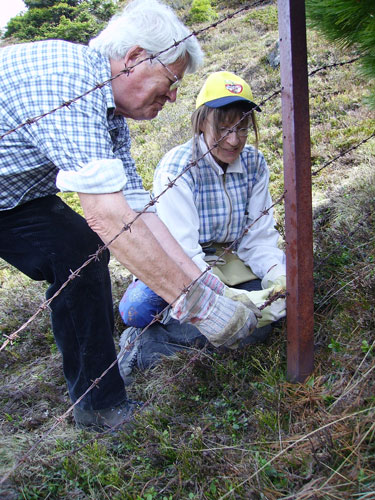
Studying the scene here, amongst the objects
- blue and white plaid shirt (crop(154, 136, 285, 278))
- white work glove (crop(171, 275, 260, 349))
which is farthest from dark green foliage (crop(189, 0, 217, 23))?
white work glove (crop(171, 275, 260, 349))

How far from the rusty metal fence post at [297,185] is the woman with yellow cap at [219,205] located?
464 mm

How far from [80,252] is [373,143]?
13.7 ft

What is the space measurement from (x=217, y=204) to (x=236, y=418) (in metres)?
1.46

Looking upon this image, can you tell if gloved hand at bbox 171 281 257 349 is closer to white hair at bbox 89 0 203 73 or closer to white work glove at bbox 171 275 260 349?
white work glove at bbox 171 275 260 349

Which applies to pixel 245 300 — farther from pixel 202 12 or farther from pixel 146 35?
pixel 202 12

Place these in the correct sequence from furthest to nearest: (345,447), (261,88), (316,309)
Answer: (261,88)
(316,309)
(345,447)

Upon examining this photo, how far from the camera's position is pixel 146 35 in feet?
6.21

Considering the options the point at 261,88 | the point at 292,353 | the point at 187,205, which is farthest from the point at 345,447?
the point at 261,88

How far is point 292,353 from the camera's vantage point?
6.86 feet

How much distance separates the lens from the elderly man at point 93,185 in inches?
64.3

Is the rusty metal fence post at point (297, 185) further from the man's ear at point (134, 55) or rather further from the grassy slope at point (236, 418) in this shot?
the man's ear at point (134, 55)

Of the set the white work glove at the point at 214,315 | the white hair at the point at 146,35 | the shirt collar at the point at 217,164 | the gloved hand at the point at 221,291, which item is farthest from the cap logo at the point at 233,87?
the white work glove at the point at 214,315

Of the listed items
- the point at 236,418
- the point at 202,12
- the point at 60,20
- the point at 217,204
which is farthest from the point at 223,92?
the point at 60,20

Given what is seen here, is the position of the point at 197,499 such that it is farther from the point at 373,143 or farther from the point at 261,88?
the point at 261,88
